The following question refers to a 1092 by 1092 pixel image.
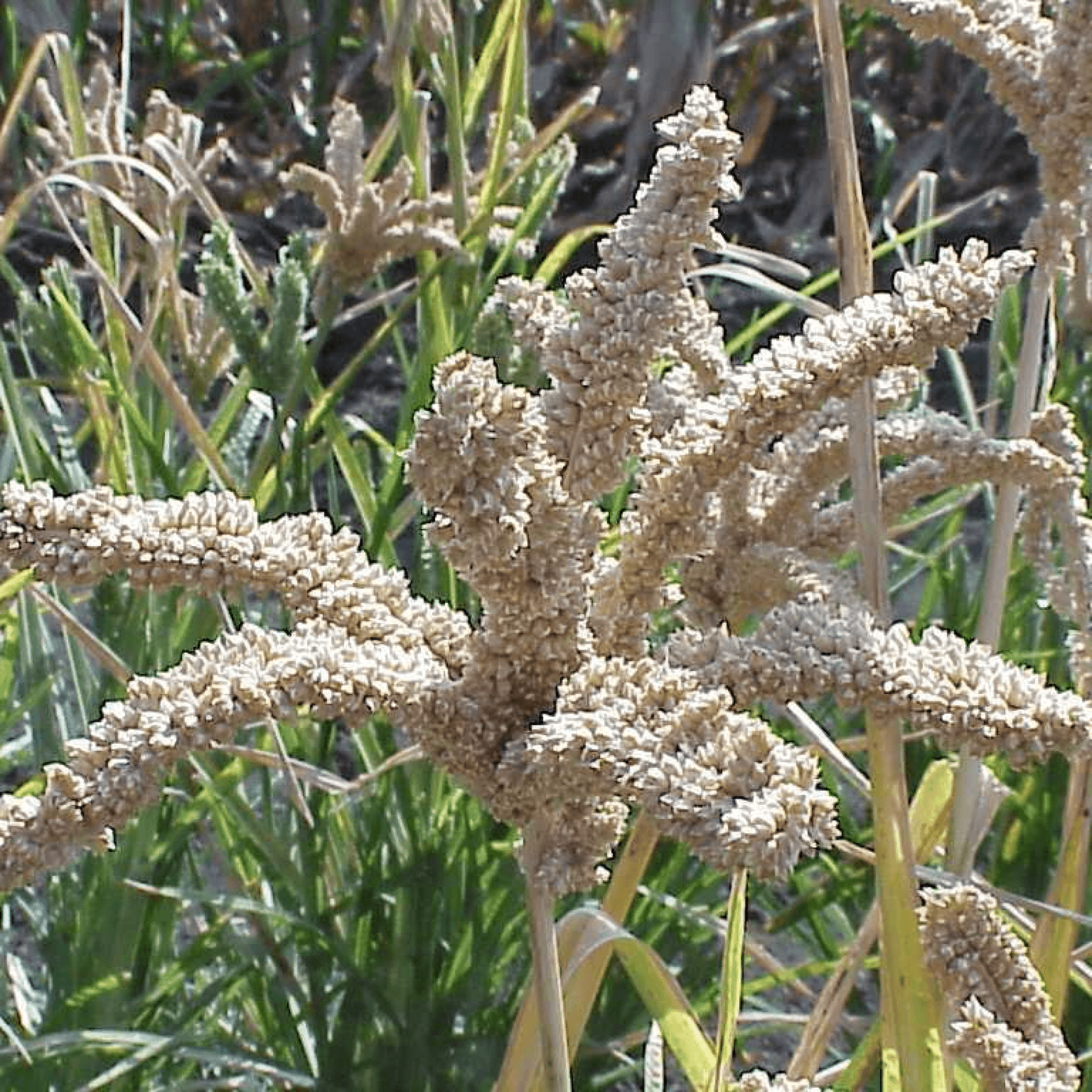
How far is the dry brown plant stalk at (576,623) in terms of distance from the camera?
47cm

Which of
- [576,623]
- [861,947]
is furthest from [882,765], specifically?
[576,623]

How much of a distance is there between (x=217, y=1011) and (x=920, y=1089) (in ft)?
2.16

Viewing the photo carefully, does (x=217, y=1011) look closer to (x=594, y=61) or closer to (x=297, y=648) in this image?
(x=297, y=648)

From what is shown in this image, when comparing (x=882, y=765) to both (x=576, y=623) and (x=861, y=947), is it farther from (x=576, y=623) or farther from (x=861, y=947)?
(x=576, y=623)

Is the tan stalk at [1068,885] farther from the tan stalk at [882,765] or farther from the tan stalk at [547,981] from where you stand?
the tan stalk at [547,981]

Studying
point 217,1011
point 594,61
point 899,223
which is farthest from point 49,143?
point 594,61

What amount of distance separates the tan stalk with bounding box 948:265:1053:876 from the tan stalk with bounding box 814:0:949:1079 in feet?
0.29

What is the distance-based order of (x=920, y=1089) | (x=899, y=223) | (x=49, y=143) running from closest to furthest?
(x=920, y=1089)
(x=49, y=143)
(x=899, y=223)

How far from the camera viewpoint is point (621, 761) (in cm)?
48

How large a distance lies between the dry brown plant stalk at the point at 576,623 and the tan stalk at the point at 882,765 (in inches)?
5.3

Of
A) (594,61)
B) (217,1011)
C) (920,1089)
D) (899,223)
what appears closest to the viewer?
(920,1089)

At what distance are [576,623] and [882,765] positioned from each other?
0.26 meters

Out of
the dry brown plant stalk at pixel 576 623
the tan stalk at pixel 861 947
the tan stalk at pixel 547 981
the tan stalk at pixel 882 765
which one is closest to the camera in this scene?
the dry brown plant stalk at pixel 576 623

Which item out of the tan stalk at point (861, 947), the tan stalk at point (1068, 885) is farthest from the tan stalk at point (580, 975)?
the tan stalk at point (1068, 885)
